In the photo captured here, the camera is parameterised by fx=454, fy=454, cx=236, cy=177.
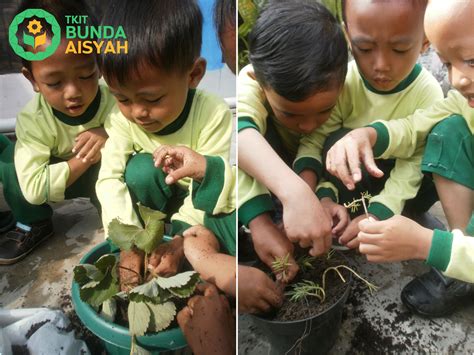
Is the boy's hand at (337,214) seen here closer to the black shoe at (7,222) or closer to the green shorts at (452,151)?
the green shorts at (452,151)

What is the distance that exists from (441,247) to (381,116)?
267 millimetres

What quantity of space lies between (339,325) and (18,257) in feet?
2.40

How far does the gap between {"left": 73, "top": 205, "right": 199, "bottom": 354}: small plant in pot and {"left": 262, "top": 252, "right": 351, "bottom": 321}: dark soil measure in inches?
7.3

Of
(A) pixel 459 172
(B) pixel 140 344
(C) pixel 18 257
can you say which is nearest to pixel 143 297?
(B) pixel 140 344

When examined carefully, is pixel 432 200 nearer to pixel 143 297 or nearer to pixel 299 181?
pixel 299 181

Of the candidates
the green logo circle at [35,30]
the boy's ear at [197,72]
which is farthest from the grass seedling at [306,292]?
the green logo circle at [35,30]

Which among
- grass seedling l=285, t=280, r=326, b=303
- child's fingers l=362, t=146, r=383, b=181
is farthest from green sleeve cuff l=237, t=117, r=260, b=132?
grass seedling l=285, t=280, r=326, b=303

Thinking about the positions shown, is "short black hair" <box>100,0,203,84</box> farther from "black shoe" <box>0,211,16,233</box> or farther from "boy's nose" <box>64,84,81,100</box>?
"black shoe" <box>0,211,16,233</box>

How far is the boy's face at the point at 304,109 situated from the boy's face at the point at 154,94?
6.4 inches

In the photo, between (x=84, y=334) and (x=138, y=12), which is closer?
(x=138, y=12)

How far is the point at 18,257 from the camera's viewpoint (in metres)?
1.04

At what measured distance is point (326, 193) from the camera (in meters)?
0.89

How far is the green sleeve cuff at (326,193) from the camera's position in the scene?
35.1 inches

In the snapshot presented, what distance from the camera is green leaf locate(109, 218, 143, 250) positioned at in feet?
3.02
